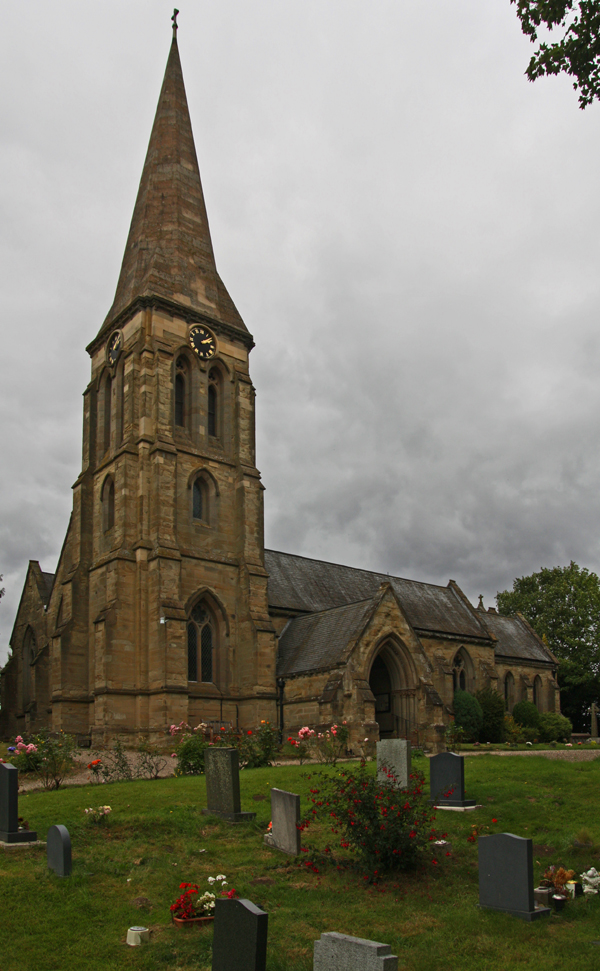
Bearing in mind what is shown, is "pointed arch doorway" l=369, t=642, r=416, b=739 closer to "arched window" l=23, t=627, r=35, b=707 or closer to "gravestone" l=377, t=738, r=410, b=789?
"arched window" l=23, t=627, r=35, b=707

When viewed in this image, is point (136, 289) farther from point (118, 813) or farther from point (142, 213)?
point (118, 813)

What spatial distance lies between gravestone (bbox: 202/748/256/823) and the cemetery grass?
0.96ft

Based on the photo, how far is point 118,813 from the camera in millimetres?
14469

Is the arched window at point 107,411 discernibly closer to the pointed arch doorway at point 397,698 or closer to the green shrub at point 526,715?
the pointed arch doorway at point 397,698

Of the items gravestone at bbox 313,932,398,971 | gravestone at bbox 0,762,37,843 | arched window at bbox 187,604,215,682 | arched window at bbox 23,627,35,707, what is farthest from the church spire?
gravestone at bbox 313,932,398,971

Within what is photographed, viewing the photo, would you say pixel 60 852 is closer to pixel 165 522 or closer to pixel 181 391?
pixel 165 522

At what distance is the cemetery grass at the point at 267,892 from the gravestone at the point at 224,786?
0.96ft

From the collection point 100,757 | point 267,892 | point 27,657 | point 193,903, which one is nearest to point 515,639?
point 27,657

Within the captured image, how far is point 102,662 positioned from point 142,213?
2062 centimetres

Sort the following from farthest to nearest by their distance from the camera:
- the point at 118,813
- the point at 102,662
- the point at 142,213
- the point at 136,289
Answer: the point at 142,213
the point at 136,289
the point at 102,662
the point at 118,813

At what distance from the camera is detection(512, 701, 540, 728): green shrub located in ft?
137

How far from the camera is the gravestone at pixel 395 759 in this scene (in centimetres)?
1401

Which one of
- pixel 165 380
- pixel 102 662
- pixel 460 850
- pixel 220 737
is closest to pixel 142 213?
pixel 165 380

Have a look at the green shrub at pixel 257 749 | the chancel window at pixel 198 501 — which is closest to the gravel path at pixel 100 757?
the green shrub at pixel 257 749
